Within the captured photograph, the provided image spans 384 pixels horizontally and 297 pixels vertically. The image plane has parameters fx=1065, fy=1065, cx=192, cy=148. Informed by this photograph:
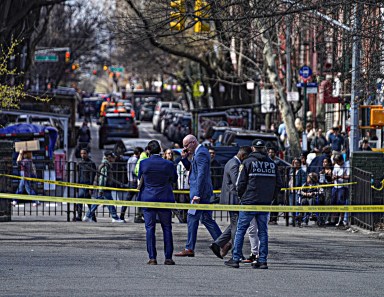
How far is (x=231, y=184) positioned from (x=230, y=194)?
131 mm

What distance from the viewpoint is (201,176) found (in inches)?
557

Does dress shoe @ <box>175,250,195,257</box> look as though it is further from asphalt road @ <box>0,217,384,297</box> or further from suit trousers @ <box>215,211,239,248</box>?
suit trousers @ <box>215,211,239,248</box>

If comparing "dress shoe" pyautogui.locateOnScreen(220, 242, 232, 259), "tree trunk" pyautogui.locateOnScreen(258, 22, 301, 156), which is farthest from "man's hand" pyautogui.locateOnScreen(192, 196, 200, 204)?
"tree trunk" pyautogui.locateOnScreen(258, 22, 301, 156)

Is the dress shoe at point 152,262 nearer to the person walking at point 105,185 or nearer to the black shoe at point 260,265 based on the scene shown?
the black shoe at point 260,265

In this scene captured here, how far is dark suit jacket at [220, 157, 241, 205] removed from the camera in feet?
45.3

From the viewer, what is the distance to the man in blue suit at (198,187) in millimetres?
14172

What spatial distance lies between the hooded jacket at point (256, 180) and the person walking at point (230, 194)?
0.37 m

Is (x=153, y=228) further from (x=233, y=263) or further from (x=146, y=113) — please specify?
(x=146, y=113)

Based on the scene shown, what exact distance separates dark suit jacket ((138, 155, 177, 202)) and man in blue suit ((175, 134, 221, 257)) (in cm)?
55

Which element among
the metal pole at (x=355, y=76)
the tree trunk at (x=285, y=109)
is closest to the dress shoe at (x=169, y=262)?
the metal pole at (x=355, y=76)

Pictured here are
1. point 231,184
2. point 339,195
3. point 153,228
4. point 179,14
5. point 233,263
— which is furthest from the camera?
point 339,195

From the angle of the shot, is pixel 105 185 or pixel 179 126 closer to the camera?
pixel 105 185

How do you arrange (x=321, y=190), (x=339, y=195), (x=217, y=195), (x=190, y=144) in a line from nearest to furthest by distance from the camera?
(x=190, y=144) → (x=339, y=195) → (x=321, y=190) → (x=217, y=195)

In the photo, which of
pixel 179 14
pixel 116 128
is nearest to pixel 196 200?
pixel 179 14
